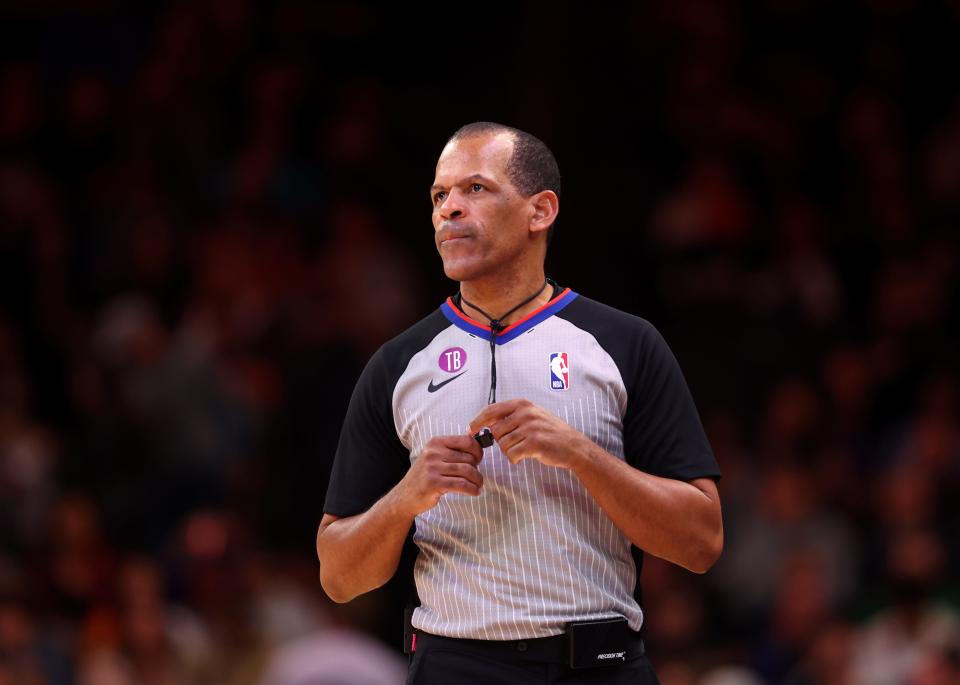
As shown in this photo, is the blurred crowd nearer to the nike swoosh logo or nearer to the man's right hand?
the nike swoosh logo

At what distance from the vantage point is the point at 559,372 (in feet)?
10.6

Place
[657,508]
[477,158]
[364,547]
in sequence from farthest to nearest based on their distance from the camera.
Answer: [477,158], [364,547], [657,508]

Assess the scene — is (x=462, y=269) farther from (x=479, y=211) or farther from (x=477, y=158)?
(x=477, y=158)

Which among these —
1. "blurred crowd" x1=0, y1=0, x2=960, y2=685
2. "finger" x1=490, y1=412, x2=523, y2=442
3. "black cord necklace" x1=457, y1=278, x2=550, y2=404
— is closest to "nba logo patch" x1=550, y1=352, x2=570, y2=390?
"black cord necklace" x1=457, y1=278, x2=550, y2=404

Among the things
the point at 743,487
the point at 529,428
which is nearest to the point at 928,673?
the point at 743,487

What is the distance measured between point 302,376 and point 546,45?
246 cm

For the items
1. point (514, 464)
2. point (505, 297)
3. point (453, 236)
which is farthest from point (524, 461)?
point (453, 236)

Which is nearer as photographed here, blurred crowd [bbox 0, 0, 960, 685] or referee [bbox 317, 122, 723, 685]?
referee [bbox 317, 122, 723, 685]

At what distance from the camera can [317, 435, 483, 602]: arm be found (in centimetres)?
303

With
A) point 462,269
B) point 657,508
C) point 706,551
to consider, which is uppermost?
point 462,269

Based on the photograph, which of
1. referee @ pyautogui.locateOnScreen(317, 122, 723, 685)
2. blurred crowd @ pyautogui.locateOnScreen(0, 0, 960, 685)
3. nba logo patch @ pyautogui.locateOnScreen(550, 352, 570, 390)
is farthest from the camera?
blurred crowd @ pyautogui.locateOnScreen(0, 0, 960, 685)

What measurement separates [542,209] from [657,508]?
0.71m

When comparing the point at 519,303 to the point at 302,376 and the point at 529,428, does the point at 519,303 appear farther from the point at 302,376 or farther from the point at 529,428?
the point at 302,376

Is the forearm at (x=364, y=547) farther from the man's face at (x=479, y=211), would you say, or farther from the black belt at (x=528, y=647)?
the man's face at (x=479, y=211)
